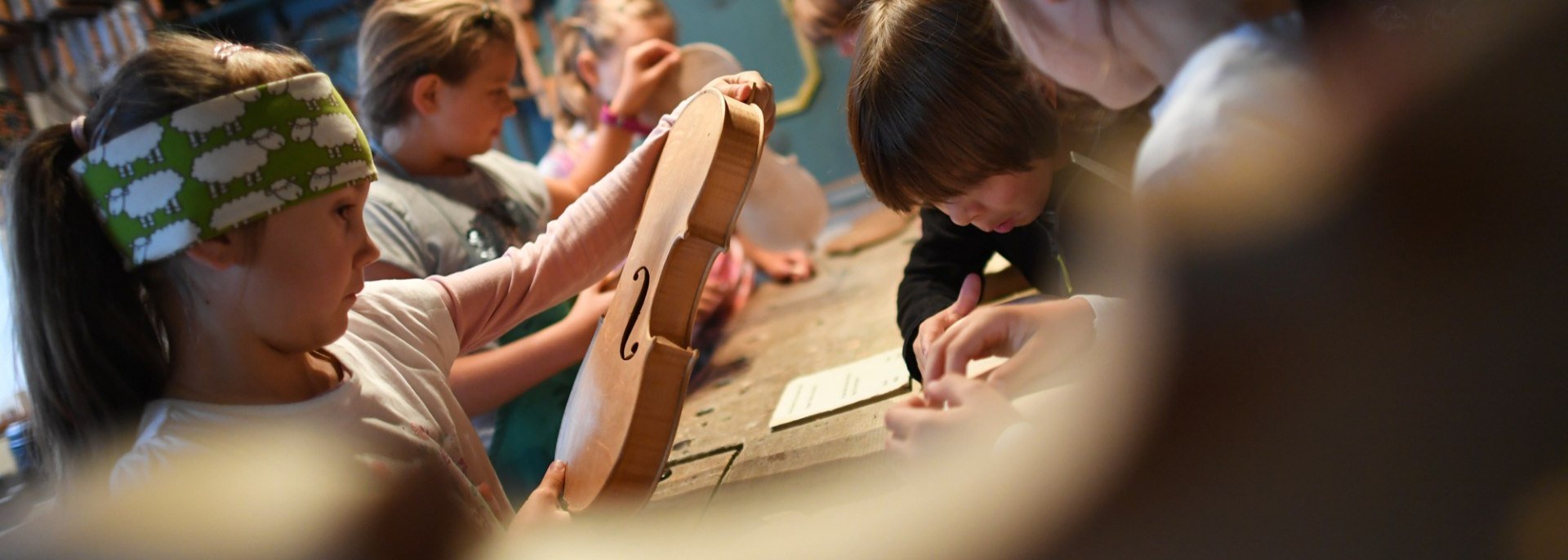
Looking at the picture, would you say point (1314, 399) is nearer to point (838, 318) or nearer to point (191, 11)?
point (838, 318)

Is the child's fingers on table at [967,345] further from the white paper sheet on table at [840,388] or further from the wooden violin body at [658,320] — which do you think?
the white paper sheet on table at [840,388]

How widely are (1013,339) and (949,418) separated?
0.44 feet

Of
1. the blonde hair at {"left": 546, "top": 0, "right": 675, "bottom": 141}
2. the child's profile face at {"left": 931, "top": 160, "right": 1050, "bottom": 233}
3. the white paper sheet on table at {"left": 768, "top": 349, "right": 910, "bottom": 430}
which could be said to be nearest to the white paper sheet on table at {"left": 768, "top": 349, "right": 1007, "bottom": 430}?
the white paper sheet on table at {"left": 768, "top": 349, "right": 910, "bottom": 430}

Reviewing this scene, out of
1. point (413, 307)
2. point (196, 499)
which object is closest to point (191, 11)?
point (413, 307)

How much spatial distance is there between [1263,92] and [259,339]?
0.60m

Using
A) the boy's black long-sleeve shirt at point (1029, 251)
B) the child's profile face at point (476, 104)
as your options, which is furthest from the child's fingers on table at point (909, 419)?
the child's profile face at point (476, 104)

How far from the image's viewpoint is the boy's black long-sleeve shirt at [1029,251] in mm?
572

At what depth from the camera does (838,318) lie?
1459 mm

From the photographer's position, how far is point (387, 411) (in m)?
0.71

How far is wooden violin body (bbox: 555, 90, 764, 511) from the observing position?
633mm

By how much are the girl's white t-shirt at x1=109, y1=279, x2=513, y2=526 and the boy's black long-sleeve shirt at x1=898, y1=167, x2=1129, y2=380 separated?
385 mm

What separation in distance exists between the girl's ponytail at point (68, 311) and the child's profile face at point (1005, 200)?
54cm

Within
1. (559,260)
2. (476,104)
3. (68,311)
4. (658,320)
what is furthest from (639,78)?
(68,311)

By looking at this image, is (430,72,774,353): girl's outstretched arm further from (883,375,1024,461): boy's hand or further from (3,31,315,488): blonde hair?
(883,375,1024,461): boy's hand
